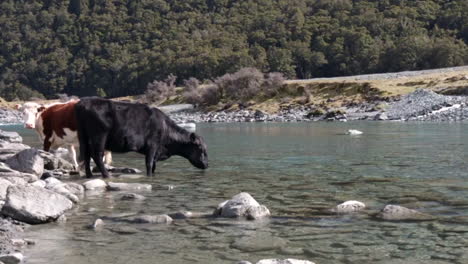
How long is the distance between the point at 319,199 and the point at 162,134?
19.0 ft

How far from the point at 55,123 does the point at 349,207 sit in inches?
368

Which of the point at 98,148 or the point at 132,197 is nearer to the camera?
the point at 132,197

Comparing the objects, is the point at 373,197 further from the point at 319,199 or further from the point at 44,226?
the point at 44,226

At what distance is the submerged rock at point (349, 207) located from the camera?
10.9 metres

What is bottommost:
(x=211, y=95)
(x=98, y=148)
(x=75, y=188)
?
(x=75, y=188)

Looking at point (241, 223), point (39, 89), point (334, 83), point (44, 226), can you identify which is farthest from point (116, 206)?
point (39, 89)

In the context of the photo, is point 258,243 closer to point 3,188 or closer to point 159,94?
point 3,188

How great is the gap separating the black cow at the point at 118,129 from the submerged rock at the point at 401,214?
7.53 metres

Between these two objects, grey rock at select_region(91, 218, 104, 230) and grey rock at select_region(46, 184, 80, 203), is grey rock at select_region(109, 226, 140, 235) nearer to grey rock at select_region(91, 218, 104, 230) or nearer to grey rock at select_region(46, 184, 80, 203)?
grey rock at select_region(91, 218, 104, 230)

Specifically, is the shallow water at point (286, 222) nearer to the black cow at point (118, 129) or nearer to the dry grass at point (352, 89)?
the black cow at point (118, 129)

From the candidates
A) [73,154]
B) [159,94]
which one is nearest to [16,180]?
[73,154]

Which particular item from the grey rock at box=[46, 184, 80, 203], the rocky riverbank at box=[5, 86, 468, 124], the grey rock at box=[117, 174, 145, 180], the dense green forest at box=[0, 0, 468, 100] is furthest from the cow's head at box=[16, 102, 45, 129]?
the dense green forest at box=[0, 0, 468, 100]

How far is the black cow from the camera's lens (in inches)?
611

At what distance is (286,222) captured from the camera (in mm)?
10156
